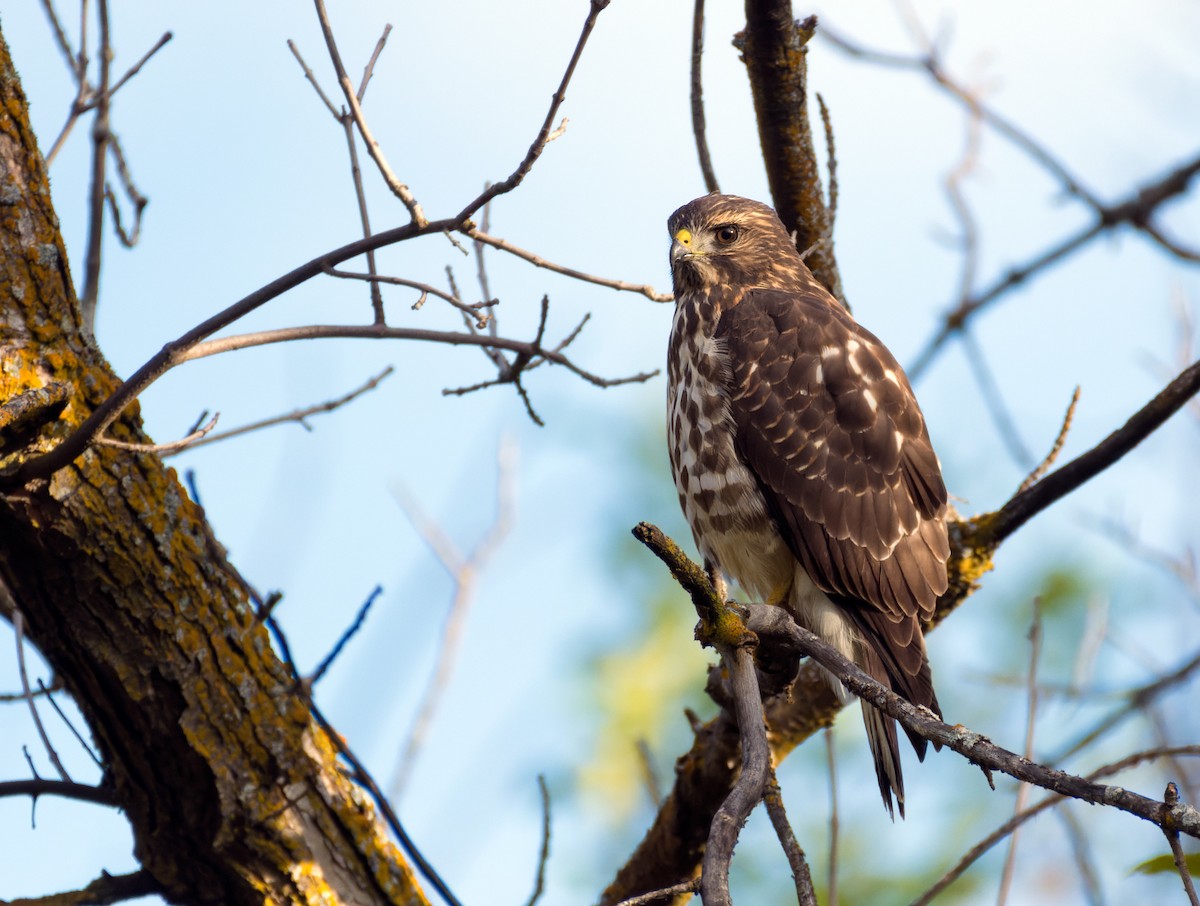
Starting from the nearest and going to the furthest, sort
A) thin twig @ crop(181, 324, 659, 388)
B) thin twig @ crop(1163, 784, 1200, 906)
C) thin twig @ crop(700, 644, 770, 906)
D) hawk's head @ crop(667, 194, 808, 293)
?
thin twig @ crop(1163, 784, 1200, 906) → thin twig @ crop(700, 644, 770, 906) → thin twig @ crop(181, 324, 659, 388) → hawk's head @ crop(667, 194, 808, 293)

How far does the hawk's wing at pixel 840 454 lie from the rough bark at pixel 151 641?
1.58 m

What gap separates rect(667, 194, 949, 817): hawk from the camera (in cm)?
379

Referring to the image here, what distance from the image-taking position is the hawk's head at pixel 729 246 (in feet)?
14.9

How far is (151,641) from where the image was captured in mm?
2896

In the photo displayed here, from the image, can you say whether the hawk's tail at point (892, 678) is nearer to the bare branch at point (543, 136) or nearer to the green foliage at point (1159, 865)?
the green foliage at point (1159, 865)

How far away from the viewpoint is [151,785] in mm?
3107

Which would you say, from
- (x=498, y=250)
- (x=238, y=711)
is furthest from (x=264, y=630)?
(x=498, y=250)

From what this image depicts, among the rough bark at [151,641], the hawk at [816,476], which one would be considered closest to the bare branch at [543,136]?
the rough bark at [151,641]

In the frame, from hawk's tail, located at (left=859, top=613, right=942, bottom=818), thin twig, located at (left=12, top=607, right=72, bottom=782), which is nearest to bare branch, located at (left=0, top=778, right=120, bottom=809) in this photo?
thin twig, located at (left=12, top=607, right=72, bottom=782)

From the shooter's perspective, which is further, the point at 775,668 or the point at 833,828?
the point at 775,668

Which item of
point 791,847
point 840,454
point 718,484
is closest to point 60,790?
point 791,847

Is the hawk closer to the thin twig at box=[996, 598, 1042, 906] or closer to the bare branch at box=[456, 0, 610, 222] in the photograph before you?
the thin twig at box=[996, 598, 1042, 906]

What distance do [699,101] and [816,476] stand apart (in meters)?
1.25

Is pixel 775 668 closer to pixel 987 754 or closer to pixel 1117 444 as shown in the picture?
pixel 1117 444
